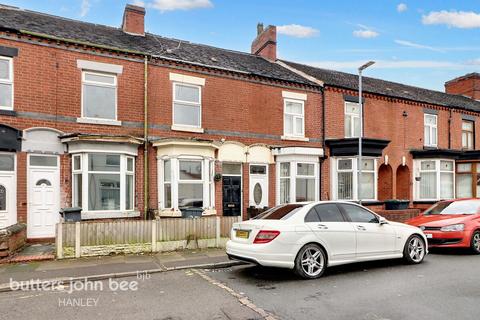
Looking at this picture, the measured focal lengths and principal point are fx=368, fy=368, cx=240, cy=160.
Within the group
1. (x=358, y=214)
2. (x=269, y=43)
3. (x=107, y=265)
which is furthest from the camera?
(x=269, y=43)

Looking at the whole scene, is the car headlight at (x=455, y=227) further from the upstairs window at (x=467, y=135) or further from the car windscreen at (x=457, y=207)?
the upstairs window at (x=467, y=135)

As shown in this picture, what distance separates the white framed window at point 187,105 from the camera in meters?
13.7

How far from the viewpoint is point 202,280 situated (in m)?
7.34

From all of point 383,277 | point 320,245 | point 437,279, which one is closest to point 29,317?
point 320,245

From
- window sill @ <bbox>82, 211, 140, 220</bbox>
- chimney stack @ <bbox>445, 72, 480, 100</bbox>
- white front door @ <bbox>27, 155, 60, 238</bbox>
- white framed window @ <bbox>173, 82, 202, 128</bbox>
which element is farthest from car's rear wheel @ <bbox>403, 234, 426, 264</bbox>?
chimney stack @ <bbox>445, 72, 480, 100</bbox>

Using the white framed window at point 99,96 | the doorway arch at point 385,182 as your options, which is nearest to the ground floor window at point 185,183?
the white framed window at point 99,96

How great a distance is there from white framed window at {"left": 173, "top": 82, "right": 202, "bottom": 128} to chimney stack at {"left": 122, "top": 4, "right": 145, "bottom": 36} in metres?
3.84

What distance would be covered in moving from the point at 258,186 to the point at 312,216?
7691 mm

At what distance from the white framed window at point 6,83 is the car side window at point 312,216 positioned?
9355 millimetres

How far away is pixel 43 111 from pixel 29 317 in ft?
25.8

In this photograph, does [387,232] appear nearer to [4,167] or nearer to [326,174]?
[326,174]

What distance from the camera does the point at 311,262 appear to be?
23.7ft

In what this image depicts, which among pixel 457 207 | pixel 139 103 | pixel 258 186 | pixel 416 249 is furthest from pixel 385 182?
pixel 139 103

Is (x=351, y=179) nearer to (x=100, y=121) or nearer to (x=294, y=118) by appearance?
(x=294, y=118)
